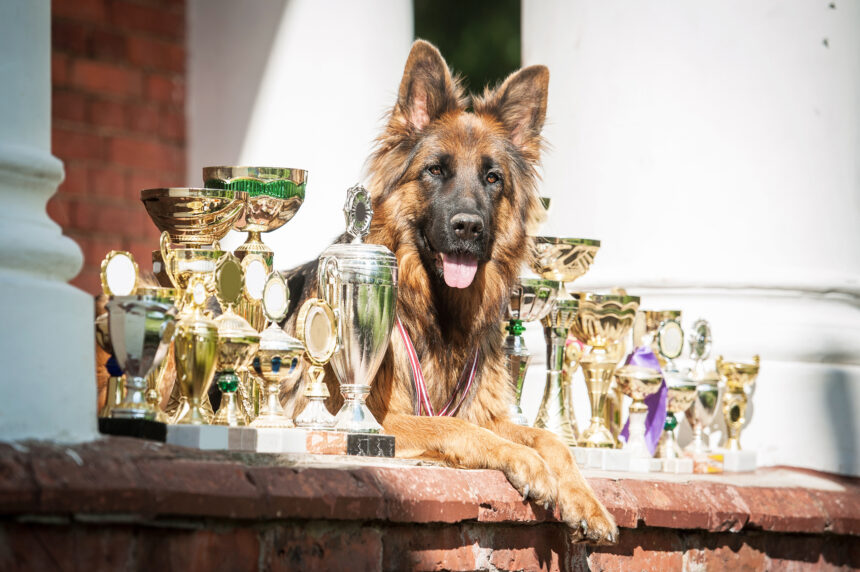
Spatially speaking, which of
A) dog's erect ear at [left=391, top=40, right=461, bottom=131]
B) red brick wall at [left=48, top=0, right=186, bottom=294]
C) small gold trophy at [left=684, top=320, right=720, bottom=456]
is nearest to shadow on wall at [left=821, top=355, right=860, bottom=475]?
small gold trophy at [left=684, top=320, right=720, bottom=456]

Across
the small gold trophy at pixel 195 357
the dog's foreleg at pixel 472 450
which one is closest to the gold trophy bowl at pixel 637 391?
the dog's foreleg at pixel 472 450

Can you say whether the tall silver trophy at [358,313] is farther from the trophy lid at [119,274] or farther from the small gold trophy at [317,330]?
the trophy lid at [119,274]

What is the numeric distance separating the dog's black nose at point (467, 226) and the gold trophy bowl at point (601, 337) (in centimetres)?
63

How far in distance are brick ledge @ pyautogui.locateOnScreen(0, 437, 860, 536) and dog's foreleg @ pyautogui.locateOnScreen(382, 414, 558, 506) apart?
0.16 feet

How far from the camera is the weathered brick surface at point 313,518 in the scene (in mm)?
1881

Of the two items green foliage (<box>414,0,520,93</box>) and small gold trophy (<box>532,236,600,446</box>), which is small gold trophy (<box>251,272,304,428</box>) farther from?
green foliage (<box>414,0,520,93</box>)

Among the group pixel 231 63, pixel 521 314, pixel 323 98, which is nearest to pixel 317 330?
pixel 521 314

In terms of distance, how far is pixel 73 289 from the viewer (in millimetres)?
2246

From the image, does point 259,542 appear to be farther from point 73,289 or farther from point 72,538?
point 73,289

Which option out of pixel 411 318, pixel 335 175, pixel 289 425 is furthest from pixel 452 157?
pixel 289 425

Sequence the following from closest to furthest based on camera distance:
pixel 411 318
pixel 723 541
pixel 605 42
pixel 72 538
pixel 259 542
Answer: pixel 72 538 → pixel 259 542 → pixel 723 541 → pixel 411 318 → pixel 605 42

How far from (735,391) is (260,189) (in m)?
2.19

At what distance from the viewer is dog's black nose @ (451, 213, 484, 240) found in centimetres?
365

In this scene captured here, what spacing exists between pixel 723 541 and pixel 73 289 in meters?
2.18
